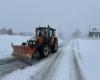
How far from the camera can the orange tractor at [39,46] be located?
19312 mm

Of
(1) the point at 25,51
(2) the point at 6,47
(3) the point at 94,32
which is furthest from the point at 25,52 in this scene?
(3) the point at 94,32

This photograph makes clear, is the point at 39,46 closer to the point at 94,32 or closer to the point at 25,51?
the point at 25,51

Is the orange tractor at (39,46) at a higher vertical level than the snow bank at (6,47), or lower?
higher

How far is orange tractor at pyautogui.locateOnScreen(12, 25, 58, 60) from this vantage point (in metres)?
19.3

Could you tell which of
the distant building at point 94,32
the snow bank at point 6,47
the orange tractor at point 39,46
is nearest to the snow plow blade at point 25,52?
the orange tractor at point 39,46

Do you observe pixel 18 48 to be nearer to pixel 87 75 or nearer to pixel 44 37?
pixel 44 37

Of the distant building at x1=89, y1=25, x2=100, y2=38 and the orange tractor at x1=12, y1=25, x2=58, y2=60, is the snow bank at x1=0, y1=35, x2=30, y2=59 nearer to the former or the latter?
the orange tractor at x1=12, y1=25, x2=58, y2=60

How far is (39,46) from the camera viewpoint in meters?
21.5

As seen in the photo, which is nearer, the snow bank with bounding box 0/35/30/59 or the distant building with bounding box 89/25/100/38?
the snow bank with bounding box 0/35/30/59

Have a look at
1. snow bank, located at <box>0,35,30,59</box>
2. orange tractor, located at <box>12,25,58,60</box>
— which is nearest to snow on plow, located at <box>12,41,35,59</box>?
orange tractor, located at <box>12,25,58,60</box>

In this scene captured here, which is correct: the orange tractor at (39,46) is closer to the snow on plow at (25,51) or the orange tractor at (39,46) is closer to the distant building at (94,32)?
the snow on plow at (25,51)

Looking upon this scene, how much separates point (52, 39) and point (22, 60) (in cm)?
679

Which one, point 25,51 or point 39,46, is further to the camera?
point 39,46

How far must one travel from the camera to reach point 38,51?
21.4 metres
